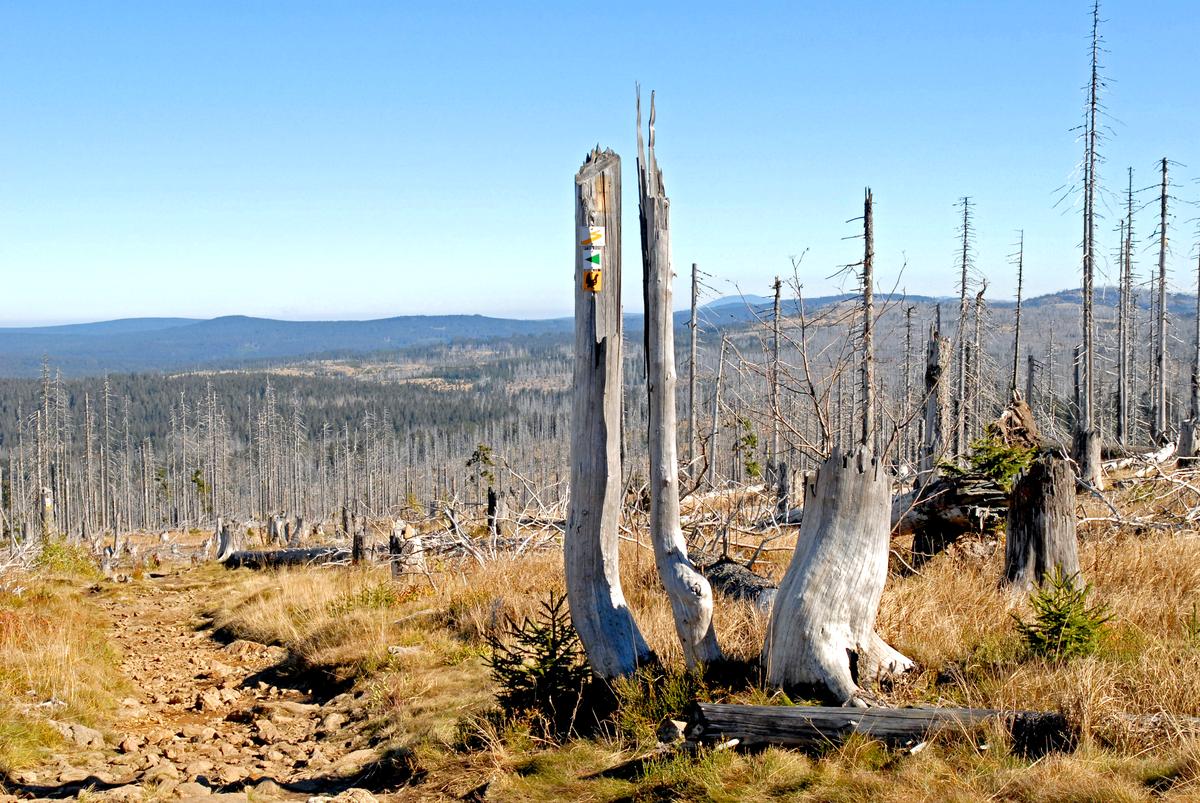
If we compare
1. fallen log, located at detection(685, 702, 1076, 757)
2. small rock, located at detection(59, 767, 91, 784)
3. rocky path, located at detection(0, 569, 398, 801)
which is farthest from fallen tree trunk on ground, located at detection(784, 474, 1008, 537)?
small rock, located at detection(59, 767, 91, 784)

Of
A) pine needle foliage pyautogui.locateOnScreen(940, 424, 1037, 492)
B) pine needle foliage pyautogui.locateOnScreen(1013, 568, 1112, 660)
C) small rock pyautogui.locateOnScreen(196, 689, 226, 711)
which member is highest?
pine needle foliage pyautogui.locateOnScreen(940, 424, 1037, 492)

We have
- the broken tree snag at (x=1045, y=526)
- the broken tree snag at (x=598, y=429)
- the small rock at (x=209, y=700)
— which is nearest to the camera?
the broken tree snag at (x=598, y=429)

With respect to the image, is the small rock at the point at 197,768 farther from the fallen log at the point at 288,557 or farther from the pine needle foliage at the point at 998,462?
the fallen log at the point at 288,557

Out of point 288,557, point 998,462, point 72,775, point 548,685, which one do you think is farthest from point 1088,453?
point 288,557

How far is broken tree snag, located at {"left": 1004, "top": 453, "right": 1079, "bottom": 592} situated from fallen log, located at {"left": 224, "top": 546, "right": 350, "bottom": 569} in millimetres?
10373

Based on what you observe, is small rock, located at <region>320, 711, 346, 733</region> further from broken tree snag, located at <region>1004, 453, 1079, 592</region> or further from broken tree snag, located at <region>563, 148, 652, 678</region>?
broken tree snag, located at <region>1004, 453, 1079, 592</region>

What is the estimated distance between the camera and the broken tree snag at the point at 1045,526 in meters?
5.98

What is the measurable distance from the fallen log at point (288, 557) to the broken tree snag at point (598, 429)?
9.26 meters

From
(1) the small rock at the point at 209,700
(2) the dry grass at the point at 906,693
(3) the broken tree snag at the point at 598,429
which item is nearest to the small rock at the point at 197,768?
(2) the dry grass at the point at 906,693

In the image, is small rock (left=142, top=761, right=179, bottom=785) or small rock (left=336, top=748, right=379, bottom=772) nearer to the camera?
small rock (left=142, top=761, right=179, bottom=785)

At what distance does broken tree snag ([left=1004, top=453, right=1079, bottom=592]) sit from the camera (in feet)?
19.6

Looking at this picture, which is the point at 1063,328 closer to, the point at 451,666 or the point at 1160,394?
the point at 1160,394

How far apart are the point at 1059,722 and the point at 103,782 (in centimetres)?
547

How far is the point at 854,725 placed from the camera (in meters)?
4.06
